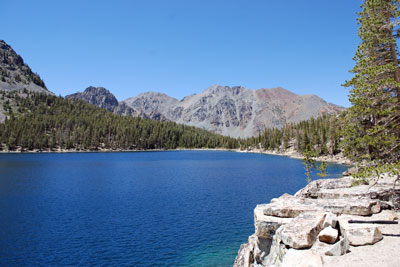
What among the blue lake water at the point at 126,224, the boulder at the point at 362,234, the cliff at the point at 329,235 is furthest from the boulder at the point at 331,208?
the blue lake water at the point at 126,224

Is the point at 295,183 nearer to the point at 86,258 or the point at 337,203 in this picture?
the point at 337,203

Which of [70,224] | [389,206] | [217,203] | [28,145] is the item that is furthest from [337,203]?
[28,145]

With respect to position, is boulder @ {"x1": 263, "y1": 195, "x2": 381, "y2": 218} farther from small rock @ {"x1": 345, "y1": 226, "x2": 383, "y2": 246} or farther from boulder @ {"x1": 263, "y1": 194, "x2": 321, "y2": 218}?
small rock @ {"x1": 345, "y1": 226, "x2": 383, "y2": 246}

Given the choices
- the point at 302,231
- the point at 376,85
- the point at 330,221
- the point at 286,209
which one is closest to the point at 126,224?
the point at 286,209

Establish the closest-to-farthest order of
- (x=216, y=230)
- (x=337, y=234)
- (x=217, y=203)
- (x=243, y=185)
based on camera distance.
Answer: (x=337, y=234), (x=216, y=230), (x=217, y=203), (x=243, y=185)

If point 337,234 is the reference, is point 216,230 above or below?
below

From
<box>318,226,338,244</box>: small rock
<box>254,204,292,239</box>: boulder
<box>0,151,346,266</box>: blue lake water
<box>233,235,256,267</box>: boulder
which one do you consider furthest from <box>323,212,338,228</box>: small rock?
<box>0,151,346,266</box>: blue lake water

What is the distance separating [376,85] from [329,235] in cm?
1160

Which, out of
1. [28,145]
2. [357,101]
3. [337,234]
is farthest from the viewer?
[28,145]

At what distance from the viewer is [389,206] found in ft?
61.0

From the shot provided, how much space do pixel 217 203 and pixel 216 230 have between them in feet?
39.7

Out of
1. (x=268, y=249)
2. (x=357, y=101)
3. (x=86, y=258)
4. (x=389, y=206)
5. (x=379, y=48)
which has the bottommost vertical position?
(x=86, y=258)

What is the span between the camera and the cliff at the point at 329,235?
1162 cm

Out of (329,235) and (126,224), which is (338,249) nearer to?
(329,235)
